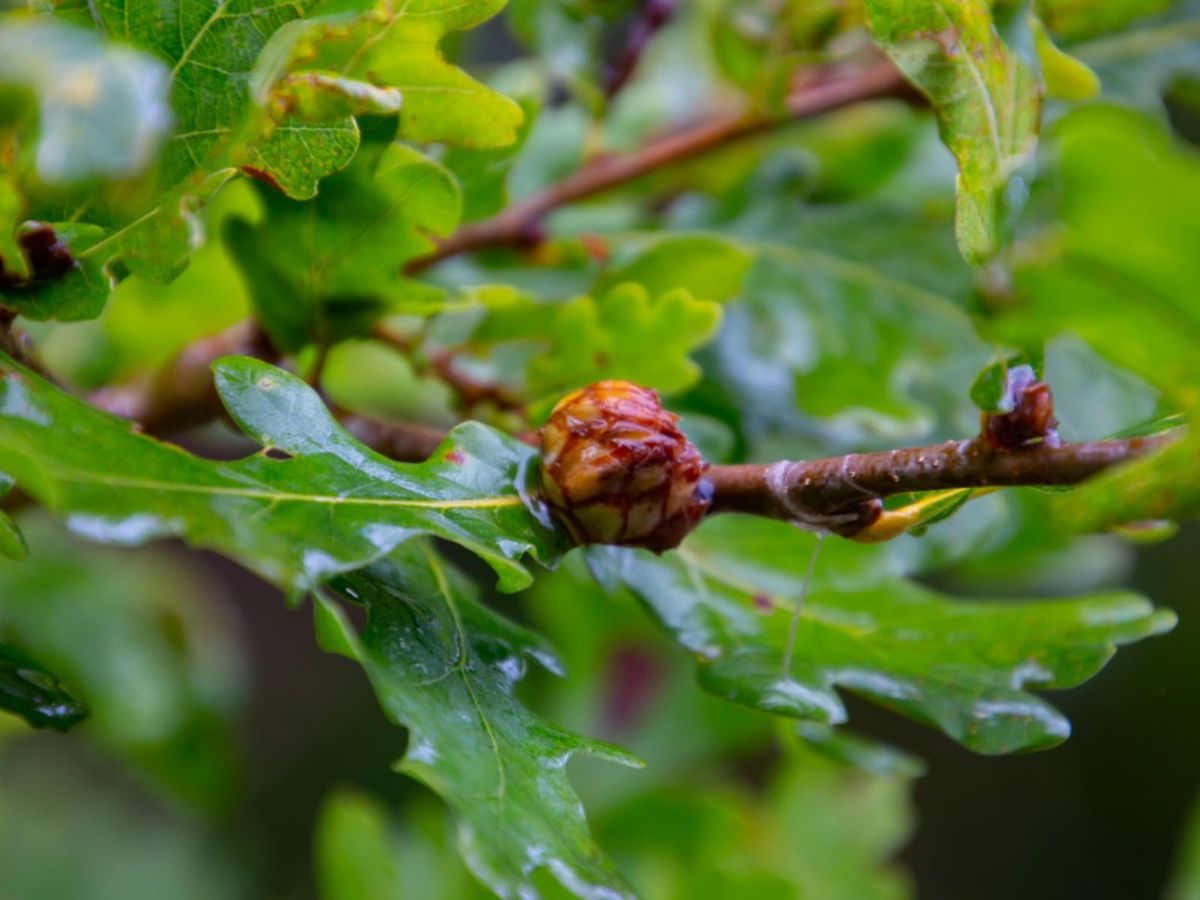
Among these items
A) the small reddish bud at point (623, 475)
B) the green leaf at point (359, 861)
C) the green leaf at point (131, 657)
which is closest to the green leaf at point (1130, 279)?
the small reddish bud at point (623, 475)

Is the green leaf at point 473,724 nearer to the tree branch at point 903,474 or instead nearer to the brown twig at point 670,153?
the tree branch at point 903,474

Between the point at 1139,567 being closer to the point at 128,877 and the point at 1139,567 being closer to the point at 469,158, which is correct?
the point at 128,877

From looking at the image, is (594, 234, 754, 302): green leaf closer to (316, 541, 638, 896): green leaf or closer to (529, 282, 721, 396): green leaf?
(529, 282, 721, 396): green leaf

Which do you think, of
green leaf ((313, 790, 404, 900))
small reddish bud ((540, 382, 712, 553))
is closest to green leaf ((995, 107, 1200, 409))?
small reddish bud ((540, 382, 712, 553))

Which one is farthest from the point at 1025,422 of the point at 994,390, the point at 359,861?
the point at 359,861

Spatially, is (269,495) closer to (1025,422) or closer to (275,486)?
(275,486)
